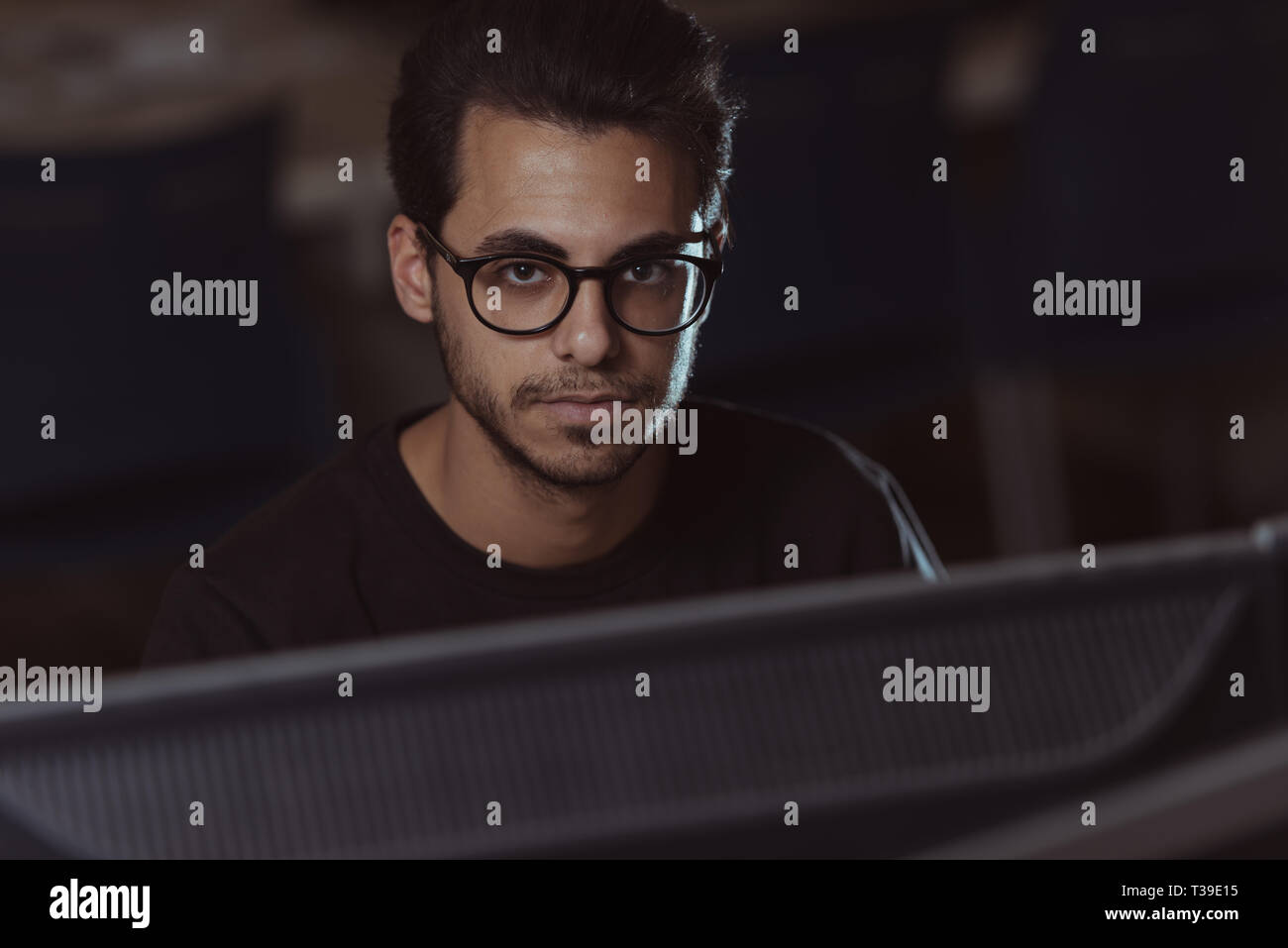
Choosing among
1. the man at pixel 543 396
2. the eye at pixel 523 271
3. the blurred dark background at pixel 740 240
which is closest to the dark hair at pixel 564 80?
the man at pixel 543 396

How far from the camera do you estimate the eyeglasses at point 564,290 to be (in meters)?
0.83

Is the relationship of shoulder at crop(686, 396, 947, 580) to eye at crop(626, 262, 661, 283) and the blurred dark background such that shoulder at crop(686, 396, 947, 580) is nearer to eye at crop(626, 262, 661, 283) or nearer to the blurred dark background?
eye at crop(626, 262, 661, 283)

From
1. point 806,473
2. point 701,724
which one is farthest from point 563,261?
point 701,724

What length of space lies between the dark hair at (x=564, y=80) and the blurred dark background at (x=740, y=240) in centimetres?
→ 45

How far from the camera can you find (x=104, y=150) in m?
1.30

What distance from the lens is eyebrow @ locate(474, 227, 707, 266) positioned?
83 cm

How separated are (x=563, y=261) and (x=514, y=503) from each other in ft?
0.60

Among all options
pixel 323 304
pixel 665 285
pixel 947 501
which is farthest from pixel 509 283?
pixel 947 501

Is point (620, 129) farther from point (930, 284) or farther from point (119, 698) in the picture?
point (930, 284)

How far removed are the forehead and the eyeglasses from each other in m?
0.02

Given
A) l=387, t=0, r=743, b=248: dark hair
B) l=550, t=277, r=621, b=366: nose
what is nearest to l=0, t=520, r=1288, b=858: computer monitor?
l=550, t=277, r=621, b=366: nose

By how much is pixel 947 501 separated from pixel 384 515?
1.24 metres

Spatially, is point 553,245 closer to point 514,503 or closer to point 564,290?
point 564,290

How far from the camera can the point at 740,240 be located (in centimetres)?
147
